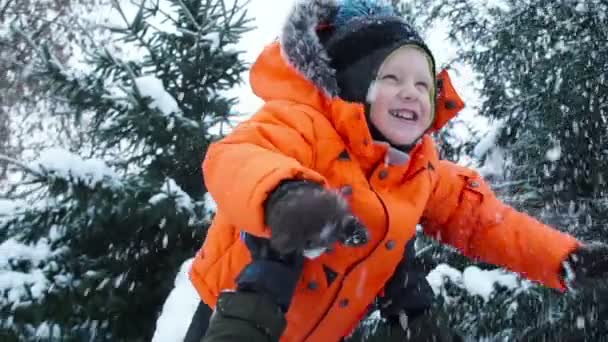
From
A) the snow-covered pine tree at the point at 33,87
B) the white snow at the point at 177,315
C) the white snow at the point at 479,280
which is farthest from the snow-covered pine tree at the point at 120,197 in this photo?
the snow-covered pine tree at the point at 33,87

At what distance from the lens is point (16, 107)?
1250 cm

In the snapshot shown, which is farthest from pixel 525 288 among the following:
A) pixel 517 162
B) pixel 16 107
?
pixel 16 107

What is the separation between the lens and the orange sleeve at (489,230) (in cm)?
220

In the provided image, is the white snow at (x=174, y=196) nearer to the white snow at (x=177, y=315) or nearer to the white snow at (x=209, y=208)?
the white snow at (x=209, y=208)

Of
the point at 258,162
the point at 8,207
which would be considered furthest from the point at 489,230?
the point at 8,207

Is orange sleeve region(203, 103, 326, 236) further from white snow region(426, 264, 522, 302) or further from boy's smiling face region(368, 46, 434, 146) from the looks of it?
white snow region(426, 264, 522, 302)

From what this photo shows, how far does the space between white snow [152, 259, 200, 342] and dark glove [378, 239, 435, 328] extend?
0.87m

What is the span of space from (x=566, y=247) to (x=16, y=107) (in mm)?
12572

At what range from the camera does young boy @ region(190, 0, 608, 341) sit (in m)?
1.72

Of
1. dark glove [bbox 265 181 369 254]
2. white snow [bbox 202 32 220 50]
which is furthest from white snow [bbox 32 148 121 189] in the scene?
dark glove [bbox 265 181 369 254]

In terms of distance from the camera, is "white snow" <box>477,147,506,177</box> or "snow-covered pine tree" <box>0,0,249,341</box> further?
"white snow" <box>477,147,506,177</box>

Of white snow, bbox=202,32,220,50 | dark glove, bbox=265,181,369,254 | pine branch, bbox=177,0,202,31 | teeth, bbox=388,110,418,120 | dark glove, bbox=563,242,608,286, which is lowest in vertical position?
dark glove, bbox=563,242,608,286

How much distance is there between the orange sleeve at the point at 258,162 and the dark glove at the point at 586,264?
1.05 m

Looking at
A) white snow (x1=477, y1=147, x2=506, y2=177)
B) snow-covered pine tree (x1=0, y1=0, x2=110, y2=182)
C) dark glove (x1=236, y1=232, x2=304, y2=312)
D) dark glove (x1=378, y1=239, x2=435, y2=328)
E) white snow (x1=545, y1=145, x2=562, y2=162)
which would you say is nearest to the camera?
dark glove (x1=236, y1=232, x2=304, y2=312)
